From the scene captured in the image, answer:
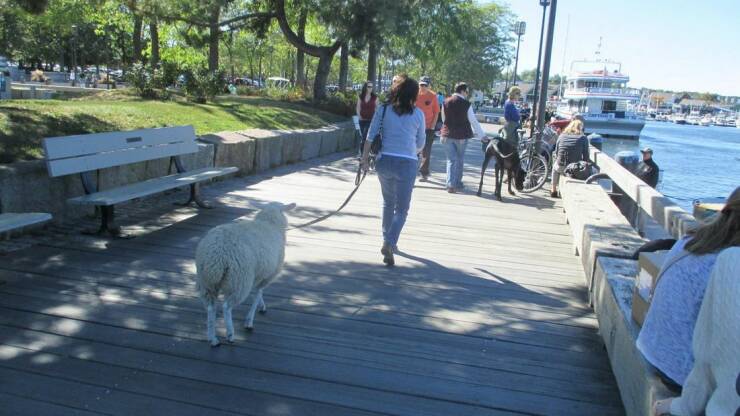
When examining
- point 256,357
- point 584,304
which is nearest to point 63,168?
point 256,357

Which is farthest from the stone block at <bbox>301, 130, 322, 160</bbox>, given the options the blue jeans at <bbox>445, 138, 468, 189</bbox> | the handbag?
the handbag

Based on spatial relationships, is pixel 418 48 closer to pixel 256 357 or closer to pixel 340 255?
pixel 340 255

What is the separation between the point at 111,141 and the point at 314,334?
3939 millimetres

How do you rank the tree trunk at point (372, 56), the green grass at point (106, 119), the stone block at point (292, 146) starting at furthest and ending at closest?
the tree trunk at point (372, 56)
the stone block at point (292, 146)
the green grass at point (106, 119)

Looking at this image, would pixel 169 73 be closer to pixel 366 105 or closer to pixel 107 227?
pixel 366 105

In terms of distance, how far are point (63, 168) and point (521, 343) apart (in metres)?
4.66

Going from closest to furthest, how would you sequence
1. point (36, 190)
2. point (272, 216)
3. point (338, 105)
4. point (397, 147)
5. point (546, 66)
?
point (272, 216) → point (397, 147) → point (36, 190) → point (546, 66) → point (338, 105)

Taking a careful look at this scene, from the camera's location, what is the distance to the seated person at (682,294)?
234cm

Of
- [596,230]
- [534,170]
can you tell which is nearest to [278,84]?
[534,170]

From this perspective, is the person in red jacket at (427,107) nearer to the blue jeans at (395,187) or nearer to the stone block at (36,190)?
the blue jeans at (395,187)

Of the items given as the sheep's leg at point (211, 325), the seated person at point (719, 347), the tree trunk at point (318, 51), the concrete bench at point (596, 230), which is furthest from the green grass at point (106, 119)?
the seated person at point (719, 347)

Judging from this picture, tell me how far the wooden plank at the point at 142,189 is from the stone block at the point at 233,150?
1.26 meters

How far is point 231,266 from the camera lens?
3.75 meters

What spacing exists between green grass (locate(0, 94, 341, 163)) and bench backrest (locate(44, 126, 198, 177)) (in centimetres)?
93
